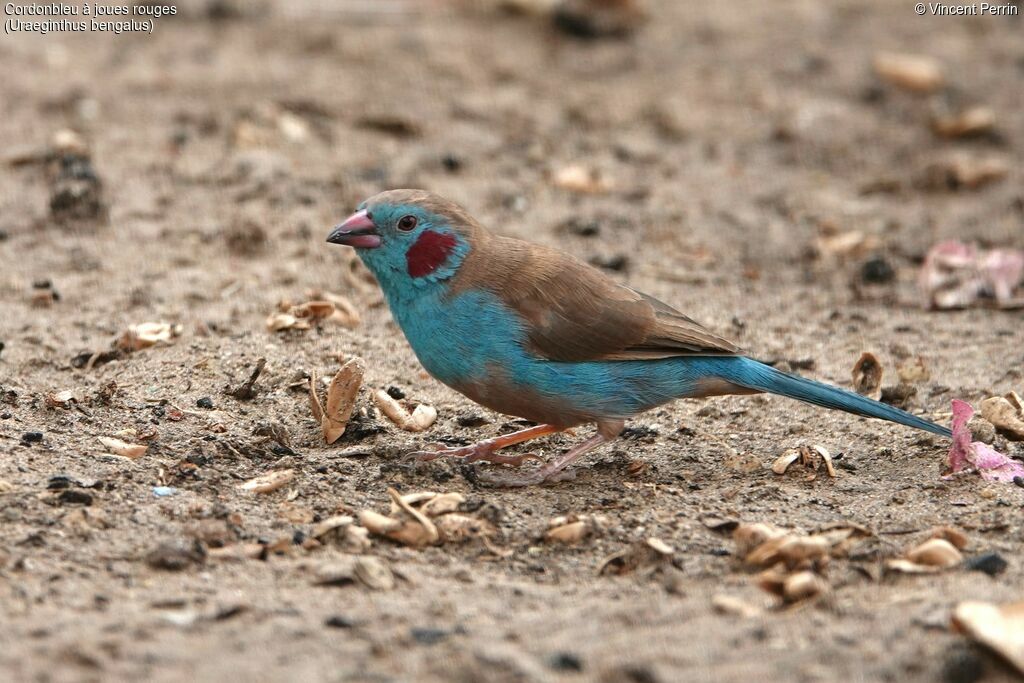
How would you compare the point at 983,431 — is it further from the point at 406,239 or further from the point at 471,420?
the point at 406,239

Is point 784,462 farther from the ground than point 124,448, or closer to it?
closer to it

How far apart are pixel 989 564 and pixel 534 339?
1670mm

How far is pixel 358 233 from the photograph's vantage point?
4871 mm

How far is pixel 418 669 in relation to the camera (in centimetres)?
323

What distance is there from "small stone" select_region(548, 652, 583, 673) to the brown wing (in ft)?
5.26

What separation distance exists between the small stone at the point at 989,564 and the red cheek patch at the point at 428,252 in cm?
205

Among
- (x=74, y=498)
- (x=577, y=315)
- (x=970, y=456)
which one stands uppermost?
(x=577, y=315)

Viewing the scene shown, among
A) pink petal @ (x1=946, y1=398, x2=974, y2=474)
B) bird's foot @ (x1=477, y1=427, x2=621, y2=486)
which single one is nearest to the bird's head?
bird's foot @ (x1=477, y1=427, x2=621, y2=486)

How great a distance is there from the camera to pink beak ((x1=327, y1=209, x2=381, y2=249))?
486 cm

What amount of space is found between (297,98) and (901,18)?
4.42 m

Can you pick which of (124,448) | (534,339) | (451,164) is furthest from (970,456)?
(451,164)

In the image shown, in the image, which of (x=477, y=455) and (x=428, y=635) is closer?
(x=428, y=635)

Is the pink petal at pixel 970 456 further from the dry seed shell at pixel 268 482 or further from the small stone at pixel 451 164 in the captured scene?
the small stone at pixel 451 164

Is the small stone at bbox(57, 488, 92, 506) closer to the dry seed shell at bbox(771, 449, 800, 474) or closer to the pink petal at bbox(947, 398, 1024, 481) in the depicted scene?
the dry seed shell at bbox(771, 449, 800, 474)
